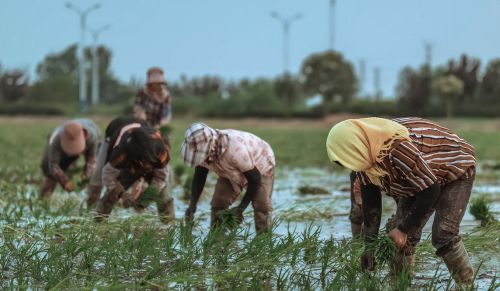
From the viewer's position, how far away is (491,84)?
2505 inches

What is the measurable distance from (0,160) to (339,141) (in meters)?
11.0

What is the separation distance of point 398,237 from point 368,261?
1.09 ft

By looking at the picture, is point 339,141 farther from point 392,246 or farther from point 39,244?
point 39,244

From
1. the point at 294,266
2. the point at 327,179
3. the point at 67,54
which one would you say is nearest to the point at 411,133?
the point at 294,266

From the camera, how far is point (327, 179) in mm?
14141

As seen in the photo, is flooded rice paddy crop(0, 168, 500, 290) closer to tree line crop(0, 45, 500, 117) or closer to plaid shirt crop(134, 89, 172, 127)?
plaid shirt crop(134, 89, 172, 127)

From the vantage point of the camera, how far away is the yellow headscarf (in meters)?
4.57

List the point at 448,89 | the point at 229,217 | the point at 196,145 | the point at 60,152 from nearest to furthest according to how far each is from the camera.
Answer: the point at 196,145 → the point at 229,217 → the point at 60,152 → the point at 448,89

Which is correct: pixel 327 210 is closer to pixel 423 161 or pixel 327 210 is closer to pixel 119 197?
pixel 119 197

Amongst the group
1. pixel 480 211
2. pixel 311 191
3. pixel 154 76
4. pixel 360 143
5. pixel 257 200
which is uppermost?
pixel 154 76

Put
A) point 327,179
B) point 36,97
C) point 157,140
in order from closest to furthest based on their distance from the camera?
point 157,140, point 327,179, point 36,97

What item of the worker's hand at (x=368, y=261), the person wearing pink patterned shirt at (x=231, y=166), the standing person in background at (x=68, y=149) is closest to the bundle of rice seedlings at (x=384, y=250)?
the worker's hand at (x=368, y=261)

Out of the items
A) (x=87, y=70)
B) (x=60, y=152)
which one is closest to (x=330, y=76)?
(x=87, y=70)

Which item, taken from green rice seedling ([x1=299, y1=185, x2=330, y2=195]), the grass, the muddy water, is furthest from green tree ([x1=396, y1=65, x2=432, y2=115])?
the grass
